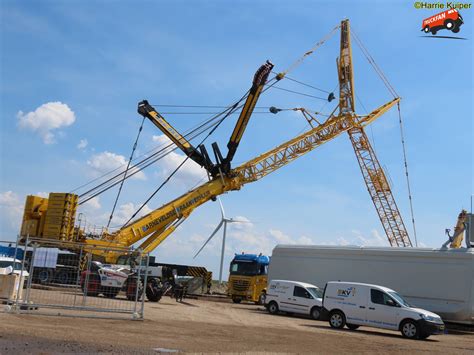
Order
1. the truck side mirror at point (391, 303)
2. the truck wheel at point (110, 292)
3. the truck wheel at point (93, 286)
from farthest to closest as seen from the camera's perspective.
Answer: the truck wheel at point (110, 292) → the truck side mirror at point (391, 303) → the truck wheel at point (93, 286)

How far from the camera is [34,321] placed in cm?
1374

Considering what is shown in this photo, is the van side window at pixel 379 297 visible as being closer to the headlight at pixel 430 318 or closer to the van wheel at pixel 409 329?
the van wheel at pixel 409 329

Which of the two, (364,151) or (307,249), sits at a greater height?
(364,151)

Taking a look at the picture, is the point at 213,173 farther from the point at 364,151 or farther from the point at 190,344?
the point at 190,344

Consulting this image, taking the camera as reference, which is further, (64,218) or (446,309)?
(64,218)

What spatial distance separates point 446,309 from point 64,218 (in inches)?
806

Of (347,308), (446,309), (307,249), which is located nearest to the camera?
(347,308)

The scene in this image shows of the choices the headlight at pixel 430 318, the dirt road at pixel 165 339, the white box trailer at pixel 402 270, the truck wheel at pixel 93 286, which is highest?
the white box trailer at pixel 402 270

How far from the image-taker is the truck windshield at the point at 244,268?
112 ft

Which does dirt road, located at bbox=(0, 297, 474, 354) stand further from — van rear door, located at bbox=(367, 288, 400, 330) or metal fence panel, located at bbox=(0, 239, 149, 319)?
van rear door, located at bbox=(367, 288, 400, 330)

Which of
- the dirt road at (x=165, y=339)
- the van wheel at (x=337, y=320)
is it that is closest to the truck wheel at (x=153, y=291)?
the dirt road at (x=165, y=339)

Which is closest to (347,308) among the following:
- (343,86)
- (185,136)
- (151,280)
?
(151,280)

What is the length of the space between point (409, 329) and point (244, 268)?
55.5 feet

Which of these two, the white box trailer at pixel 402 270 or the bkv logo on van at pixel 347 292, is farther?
the white box trailer at pixel 402 270
